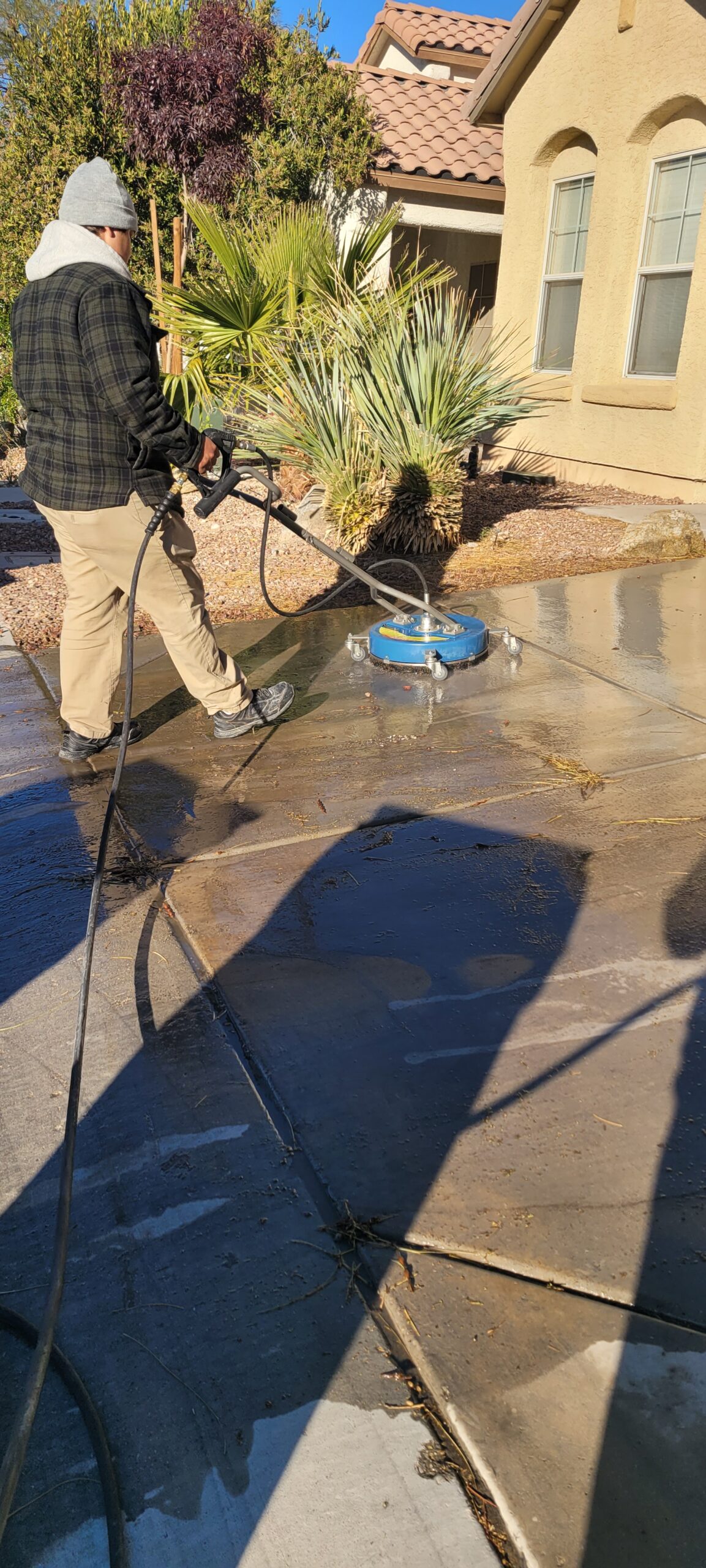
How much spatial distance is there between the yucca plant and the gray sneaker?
125 inches

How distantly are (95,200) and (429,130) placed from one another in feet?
35.4

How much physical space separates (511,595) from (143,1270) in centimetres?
527

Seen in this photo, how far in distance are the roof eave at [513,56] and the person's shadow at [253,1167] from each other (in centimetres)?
1041

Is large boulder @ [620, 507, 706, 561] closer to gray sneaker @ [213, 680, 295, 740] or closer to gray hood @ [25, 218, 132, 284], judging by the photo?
gray sneaker @ [213, 680, 295, 740]

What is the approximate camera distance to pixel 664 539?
7441mm

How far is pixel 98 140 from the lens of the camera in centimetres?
1318

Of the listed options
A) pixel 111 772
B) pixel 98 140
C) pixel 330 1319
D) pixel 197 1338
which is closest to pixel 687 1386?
pixel 330 1319

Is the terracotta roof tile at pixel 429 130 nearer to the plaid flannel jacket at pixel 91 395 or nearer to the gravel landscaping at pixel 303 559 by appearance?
the gravel landscaping at pixel 303 559

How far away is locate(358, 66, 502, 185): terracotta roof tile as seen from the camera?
12016mm

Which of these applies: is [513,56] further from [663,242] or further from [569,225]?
[663,242]

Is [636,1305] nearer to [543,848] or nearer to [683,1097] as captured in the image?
[683,1097]

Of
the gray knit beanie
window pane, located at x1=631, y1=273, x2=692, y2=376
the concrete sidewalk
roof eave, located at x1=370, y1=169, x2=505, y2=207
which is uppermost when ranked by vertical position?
roof eave, located at x1=370, y1=169, x2=505, y2=207

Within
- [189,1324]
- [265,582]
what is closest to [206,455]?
[265,582]

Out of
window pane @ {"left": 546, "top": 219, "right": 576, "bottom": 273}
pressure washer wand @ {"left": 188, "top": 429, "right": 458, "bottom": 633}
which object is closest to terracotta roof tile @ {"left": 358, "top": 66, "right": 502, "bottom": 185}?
window pane @ {"left": 546, "top": 219, "right": 576, "bottom": 273}
